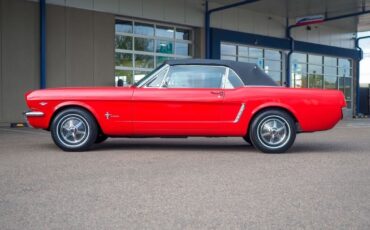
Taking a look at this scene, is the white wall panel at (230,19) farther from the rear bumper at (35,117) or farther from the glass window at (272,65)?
the rear bumper at (35,117)

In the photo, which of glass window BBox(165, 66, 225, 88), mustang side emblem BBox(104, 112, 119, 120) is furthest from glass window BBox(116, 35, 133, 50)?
mustang side emblem BBox(104, 112, 119, 120)

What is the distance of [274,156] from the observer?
7168mm

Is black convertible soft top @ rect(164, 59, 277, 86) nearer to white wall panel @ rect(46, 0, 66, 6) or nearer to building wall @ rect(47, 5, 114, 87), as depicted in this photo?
building wall @ rect(47, 5, 114, 87)

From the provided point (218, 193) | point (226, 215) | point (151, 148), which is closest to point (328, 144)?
point (151, 148)

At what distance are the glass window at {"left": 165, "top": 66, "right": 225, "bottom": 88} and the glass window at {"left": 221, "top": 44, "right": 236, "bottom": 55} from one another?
12.9 meters

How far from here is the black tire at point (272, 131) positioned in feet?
24.3

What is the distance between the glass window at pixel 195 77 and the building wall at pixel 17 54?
794 centimetres

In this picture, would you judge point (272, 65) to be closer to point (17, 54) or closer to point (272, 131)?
point (17, 54)

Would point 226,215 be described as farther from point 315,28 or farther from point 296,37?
point 315,28

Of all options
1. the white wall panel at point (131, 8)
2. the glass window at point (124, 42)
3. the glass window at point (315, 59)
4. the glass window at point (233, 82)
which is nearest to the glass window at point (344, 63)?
the glass window at point (315, 59)

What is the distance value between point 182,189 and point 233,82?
3.18 metres

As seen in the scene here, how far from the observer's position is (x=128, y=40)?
55.9 feet

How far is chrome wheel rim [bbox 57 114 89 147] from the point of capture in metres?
7.37

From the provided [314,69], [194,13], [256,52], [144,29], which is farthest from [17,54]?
[314,69]
